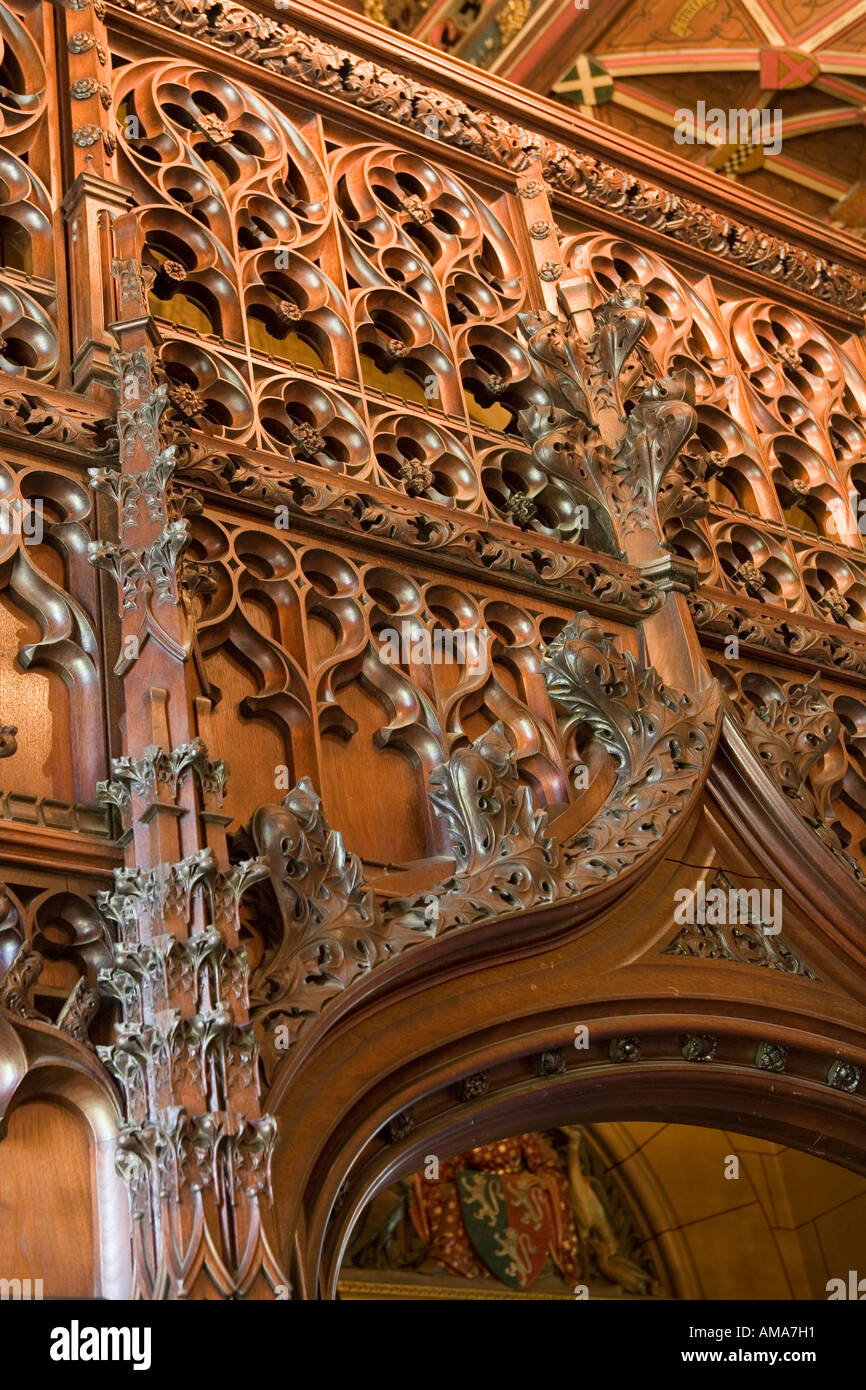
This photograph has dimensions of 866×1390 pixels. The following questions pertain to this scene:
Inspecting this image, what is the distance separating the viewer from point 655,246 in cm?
709

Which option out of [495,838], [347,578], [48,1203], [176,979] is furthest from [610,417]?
[48,1203]

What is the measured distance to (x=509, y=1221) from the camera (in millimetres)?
7637

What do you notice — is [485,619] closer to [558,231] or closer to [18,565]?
[18,565]

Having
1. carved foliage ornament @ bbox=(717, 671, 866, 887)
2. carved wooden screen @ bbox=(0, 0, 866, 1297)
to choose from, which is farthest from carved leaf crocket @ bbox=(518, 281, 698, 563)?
carved foliage ornament @ bbox=(717, 671, 866, 887)

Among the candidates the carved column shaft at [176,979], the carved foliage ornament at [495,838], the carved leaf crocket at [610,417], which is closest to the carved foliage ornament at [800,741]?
the carved foliage ornament at [495,838]

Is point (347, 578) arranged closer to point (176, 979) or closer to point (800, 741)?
point (800, 741)

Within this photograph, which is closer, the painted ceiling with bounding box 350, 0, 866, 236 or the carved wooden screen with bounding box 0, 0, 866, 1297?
the carved wooden screen with bounding box 0, 0, 866, 1297

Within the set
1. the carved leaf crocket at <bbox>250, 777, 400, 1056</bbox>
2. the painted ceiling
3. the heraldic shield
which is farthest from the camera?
the painted ceiling

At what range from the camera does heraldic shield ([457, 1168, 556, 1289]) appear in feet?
24.6

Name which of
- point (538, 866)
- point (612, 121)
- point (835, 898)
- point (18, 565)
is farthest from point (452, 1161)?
point (612, 121)

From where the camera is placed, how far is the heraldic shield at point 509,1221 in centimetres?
749

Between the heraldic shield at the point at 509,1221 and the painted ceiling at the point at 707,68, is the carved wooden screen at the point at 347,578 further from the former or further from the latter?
the heraldic shield at the point at 509,1221

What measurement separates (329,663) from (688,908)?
1.20m

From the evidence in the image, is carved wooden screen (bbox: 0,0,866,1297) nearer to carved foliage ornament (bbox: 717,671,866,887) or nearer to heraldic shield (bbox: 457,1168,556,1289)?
carved foliage ornament (bbox: 717,671,866,887)
